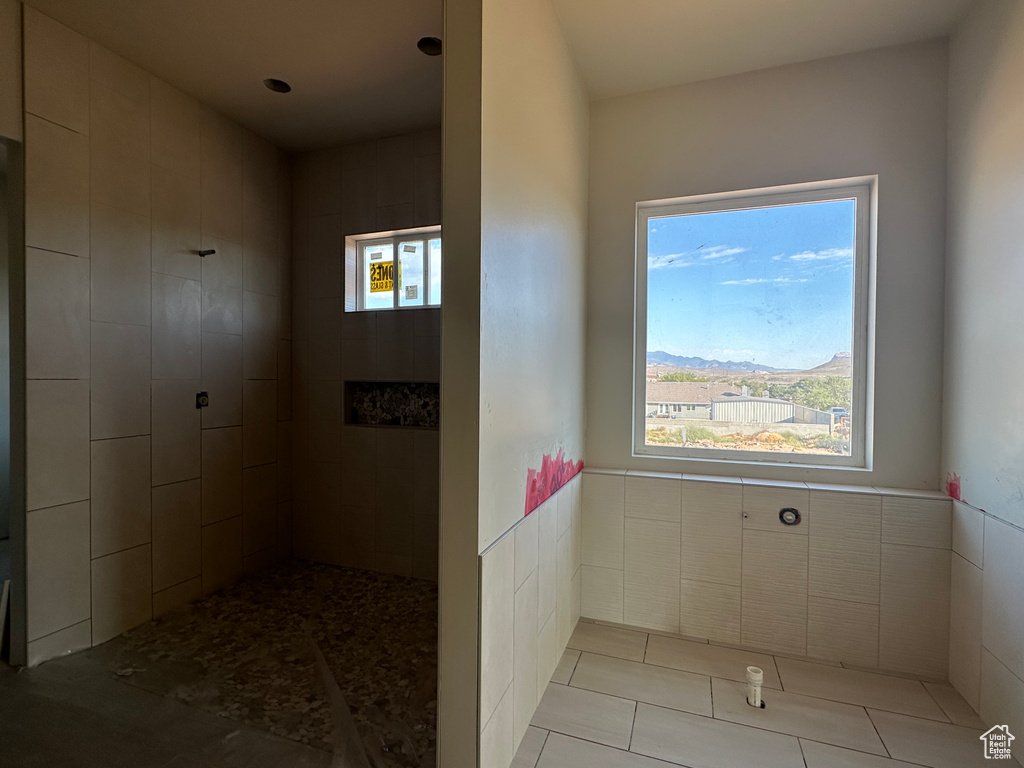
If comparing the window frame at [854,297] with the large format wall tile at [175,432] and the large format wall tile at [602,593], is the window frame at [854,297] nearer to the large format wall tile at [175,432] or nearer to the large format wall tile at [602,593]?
the large format wall tile at [602,593]

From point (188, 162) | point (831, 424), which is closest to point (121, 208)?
point (188, 162)

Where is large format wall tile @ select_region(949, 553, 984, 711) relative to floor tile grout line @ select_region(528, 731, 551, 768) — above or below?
above

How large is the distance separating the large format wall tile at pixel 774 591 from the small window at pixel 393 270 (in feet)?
7.24

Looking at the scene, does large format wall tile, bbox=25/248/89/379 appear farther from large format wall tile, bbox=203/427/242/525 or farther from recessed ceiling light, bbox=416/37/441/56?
recessed ceiling light, bbox=416/37/441/56

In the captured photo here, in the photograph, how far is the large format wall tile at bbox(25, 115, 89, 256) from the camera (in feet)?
6.29

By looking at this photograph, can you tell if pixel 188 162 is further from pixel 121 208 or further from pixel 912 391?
pixel 912 391

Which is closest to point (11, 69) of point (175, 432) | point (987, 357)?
point (175, 432)

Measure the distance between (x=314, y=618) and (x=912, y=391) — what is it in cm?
300

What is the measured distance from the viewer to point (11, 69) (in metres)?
1.87

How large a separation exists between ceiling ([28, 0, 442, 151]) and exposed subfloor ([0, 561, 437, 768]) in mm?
2704

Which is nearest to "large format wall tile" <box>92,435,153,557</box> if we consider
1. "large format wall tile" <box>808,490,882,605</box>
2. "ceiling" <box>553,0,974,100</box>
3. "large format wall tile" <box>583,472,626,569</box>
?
"large format wall tile" <box>583,472,626,569</box>

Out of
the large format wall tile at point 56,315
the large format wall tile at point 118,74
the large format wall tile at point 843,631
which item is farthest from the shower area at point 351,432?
the large format wall tile at point 843,631

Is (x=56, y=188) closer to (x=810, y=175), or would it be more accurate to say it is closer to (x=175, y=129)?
(x=175, y=129)

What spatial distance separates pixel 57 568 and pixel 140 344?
104 cm
